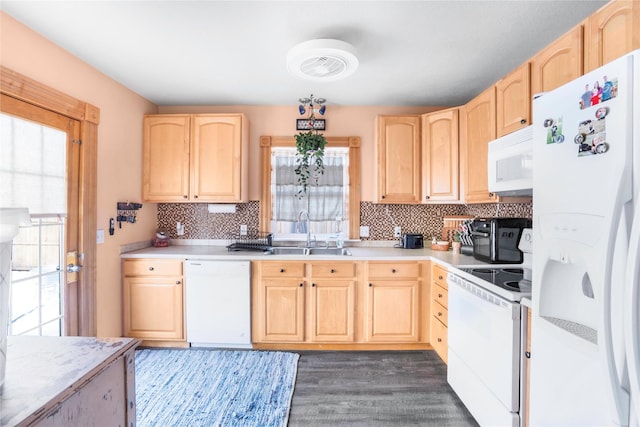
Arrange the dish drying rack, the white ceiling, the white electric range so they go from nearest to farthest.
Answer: the white electric range, the white ceiling, the dish drying rack

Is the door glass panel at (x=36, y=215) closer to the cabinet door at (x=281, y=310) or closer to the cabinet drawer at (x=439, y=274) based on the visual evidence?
the cabinet door at (x=281, y=310)

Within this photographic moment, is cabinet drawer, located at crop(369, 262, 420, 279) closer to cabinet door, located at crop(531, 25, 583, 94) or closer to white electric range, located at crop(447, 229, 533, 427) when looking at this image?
white electric range, located at crop(447, 229, 533, 427)

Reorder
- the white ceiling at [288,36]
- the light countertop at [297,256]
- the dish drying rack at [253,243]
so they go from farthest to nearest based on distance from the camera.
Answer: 1. the dish drying rack at [253,243]
2. the light countertop at [297,256]
3. the white ceiling at [288,36]

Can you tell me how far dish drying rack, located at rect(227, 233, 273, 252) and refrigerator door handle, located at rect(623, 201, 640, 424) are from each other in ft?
8.16

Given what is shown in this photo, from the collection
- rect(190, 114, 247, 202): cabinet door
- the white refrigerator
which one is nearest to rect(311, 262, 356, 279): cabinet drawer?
rect(190, 114, 247, 202): cabinet door

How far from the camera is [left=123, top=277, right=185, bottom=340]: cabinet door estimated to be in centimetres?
263

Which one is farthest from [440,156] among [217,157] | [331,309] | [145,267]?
[145,267]

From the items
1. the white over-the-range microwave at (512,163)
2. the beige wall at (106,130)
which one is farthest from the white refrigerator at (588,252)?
the beige wall at (106,130)

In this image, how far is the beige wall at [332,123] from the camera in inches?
125

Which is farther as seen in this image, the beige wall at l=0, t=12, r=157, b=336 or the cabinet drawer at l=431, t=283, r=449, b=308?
the cabinet drawer at l=431, t=283, r=449, b=308

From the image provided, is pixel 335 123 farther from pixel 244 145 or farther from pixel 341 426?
pixel 341 426

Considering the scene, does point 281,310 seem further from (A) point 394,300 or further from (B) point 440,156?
(B) point 440,156

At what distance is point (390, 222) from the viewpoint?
3188 millimetres

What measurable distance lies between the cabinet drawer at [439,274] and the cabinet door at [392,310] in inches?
6.7
